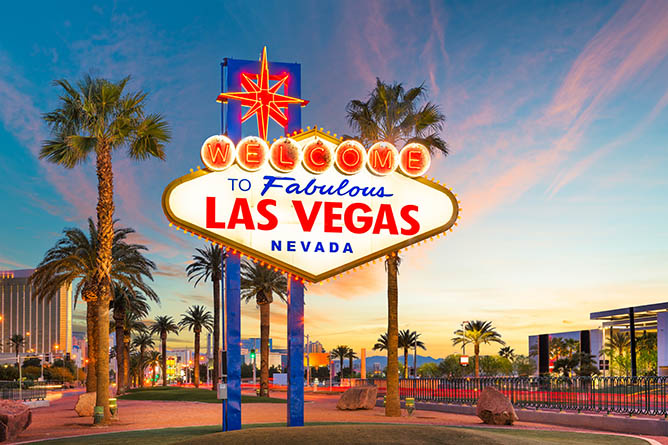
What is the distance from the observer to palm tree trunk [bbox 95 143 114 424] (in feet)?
85.1

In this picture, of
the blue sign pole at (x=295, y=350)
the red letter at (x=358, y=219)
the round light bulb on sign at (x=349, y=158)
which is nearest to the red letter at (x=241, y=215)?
the blue sign pole at (x=295, y=350)

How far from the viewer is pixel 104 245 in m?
26.8

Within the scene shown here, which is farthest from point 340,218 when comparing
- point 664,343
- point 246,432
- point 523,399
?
point 664,343

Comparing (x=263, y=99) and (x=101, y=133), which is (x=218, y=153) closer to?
(x=263, y=99)

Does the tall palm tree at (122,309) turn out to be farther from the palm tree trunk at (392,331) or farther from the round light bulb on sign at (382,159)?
the round light bulb on sign at (382,159)

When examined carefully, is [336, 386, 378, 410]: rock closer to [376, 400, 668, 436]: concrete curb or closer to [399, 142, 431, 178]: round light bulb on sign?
[376, 400, 668, 436]: concrete curb

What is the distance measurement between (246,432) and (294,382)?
23.0ft

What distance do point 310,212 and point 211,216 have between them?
8.68 feet

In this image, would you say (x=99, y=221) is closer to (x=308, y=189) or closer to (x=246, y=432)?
(x=308, y=189)

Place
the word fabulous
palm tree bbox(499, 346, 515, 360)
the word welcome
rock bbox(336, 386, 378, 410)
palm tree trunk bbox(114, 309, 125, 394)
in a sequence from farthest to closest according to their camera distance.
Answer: palm tree bbox(499, 346, 515, 360) < palm tree trunk bbox(114, 309, 125, 394) < rock bbox(336, 386, 378, 410) < the word fabulous < the word welcome

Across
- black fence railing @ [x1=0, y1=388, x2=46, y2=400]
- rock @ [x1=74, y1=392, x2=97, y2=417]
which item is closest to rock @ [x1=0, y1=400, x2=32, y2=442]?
rock @ [x1=74, y1=392, x2=97, y2=417]

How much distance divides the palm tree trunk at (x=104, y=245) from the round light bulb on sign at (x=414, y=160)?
13.6m

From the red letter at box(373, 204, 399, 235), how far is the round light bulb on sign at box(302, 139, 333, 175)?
6.38 ft

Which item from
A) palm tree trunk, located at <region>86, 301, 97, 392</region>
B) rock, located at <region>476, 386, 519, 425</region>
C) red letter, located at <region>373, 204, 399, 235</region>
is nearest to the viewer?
red letter, located at <region>373, 204, 399, 235</region>
